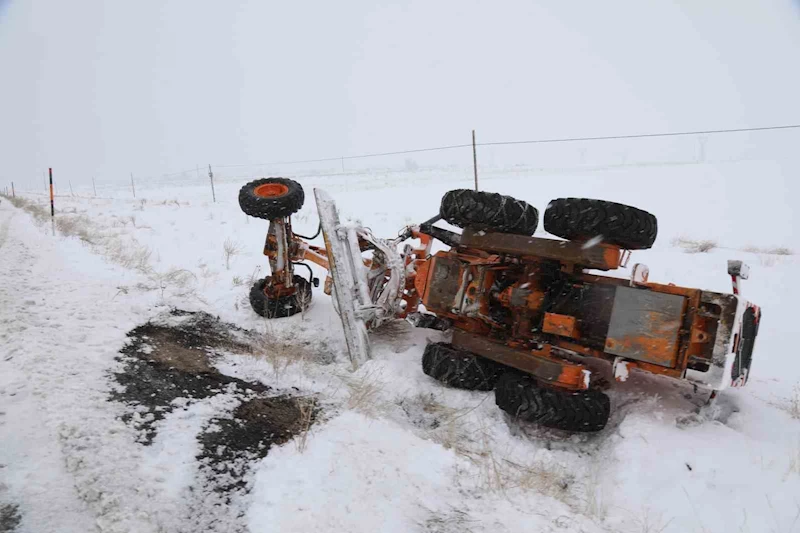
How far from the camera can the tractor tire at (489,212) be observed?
4.02 meters

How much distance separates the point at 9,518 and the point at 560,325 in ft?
11.0

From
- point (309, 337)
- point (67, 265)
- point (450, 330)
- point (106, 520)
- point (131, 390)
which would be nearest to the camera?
point (106, 520)

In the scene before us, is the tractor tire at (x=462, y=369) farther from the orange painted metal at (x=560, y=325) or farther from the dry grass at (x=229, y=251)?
the dry grass at (x=229, y=251)

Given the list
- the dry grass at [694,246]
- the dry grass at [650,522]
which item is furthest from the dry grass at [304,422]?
the dry grass at [694,246]

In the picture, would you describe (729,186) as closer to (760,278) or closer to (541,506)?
(760,278)

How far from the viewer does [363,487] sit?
2268 mm

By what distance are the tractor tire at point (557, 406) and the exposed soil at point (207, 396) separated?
1478 mm

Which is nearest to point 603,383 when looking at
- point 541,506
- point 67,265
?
point 541,506

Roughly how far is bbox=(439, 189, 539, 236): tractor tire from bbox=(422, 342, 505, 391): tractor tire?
1129mm

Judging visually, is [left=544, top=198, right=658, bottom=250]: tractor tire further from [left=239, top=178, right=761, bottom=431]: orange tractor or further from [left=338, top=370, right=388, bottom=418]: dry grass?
[left=338, top=370, right=388, bottom=418]: dry grass

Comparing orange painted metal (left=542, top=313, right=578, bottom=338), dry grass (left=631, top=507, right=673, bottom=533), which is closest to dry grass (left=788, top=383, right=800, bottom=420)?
orange painted metal (left=542, top=313, right=578, bottom=338)

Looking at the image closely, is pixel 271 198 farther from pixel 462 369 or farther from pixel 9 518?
pixel 9 518

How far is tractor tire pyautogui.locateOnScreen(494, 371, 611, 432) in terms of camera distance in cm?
332

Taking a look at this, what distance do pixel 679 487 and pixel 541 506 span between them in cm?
92
